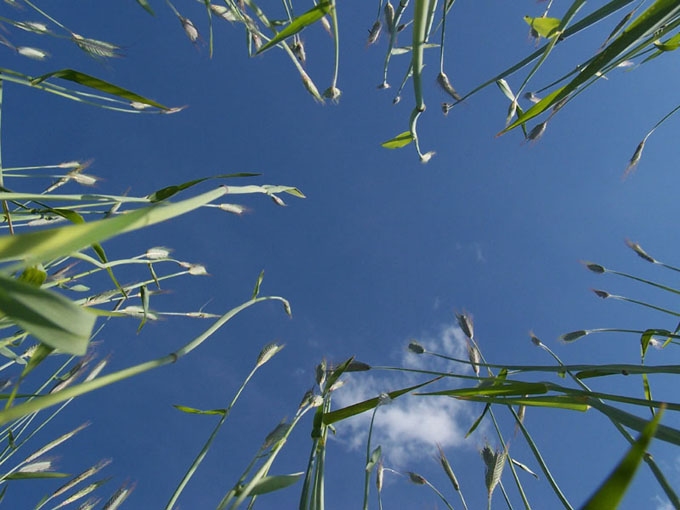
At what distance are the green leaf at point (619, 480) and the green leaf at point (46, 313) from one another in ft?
0.99

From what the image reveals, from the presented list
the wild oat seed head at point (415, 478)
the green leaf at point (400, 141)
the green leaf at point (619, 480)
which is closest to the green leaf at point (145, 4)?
the green leaf at point (400, 141)

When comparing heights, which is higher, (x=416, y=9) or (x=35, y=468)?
(x=416, y=9)

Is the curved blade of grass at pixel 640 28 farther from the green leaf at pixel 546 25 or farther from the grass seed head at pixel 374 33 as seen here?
the grass seed head at pixel 374 33

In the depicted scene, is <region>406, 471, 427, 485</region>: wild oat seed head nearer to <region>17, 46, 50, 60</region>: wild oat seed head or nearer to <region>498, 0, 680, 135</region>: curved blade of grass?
<region>498, 0, 680, 135</region>: curved blade of grass

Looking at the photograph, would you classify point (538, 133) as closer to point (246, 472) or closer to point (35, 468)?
point (246, 472)

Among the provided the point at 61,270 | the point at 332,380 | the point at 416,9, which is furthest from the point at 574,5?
the point at 61,270

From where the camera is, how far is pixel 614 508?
162 mm

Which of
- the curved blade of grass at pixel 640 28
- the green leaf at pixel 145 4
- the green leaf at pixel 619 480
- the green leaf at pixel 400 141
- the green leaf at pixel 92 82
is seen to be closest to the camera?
the green leaf at pixel 619 480

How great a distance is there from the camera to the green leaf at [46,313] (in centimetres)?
26

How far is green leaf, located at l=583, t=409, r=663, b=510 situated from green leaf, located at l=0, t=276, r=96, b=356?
0.99ft

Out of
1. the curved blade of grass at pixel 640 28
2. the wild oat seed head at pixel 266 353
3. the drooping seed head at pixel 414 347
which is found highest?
the drooping seed head at pixel 414 347

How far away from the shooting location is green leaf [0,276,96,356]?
263 millimetres

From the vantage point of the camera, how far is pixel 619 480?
0.48ft

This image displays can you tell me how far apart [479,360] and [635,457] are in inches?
34.4
